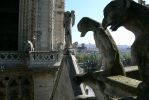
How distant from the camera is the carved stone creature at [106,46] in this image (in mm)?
5469

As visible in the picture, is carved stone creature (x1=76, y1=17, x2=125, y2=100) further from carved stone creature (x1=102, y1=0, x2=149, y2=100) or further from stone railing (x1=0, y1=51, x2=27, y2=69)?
stone railing (x1=0, y1=51, x2=27, y2=69)

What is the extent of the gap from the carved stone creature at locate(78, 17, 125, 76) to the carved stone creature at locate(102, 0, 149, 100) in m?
1.87

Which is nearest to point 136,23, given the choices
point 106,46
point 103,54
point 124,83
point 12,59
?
point 124,83

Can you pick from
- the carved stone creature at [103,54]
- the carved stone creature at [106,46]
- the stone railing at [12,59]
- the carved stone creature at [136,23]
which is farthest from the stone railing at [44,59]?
the carved stone creature at [136,23]

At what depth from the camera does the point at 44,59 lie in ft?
45.3

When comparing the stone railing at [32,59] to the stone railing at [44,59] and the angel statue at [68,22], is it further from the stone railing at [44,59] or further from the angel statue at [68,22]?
the angel statue at [68,22]

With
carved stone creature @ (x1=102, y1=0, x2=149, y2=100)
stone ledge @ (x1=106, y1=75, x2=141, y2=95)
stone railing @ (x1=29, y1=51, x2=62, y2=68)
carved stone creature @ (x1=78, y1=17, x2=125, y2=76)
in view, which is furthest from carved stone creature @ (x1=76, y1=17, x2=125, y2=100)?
stone railing @ (x1=29, y1=51, x2=62, y2=68)

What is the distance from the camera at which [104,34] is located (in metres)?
5.65

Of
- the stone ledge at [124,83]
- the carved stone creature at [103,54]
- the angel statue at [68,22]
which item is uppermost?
the angel statue at [68,22]

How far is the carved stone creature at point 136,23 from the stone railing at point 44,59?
1009cm

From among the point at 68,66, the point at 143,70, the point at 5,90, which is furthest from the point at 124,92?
the point at 5,90

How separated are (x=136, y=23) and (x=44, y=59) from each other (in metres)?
10.5

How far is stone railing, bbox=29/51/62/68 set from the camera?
13.6 metres

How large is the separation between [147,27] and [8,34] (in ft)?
43.5
